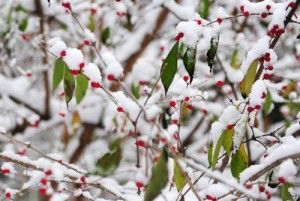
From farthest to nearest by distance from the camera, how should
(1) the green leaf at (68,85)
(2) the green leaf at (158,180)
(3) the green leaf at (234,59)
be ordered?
(3) the green leaf at (234,59) < (1) the green leaf at (68,85) < (2) the green leaf at (158,180)

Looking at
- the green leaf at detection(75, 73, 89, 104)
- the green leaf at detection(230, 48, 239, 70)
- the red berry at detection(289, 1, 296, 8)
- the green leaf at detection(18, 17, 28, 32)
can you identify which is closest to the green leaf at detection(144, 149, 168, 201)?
the green leaf at detection(75, 73, 89, 104)

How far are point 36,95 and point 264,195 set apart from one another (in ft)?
8.60

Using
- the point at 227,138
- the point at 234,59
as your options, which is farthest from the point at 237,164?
the point at 234,59

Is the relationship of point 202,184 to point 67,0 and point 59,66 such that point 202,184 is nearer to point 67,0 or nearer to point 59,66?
point 59,66

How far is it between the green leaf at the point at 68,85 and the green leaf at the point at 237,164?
0.58 metres

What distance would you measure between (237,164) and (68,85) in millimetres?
621

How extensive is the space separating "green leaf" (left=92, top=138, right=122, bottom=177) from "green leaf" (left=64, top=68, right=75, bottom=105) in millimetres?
296

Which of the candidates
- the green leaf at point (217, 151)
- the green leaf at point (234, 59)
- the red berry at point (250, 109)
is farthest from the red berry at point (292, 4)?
the green leaf at point (234, 59)

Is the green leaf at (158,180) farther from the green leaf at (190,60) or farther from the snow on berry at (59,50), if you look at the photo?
the snow on berry at (59,50)

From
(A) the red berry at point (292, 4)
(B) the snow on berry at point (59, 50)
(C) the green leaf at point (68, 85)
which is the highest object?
(B) the snow on berry at point (59, 50)

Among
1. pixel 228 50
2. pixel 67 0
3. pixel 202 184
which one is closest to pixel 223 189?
pixel 202 184

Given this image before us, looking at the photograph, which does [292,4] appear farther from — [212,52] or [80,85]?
[80,85]

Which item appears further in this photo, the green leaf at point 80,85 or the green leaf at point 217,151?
the green leaf at point 80,85

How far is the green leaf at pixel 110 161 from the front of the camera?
1.11 metres
